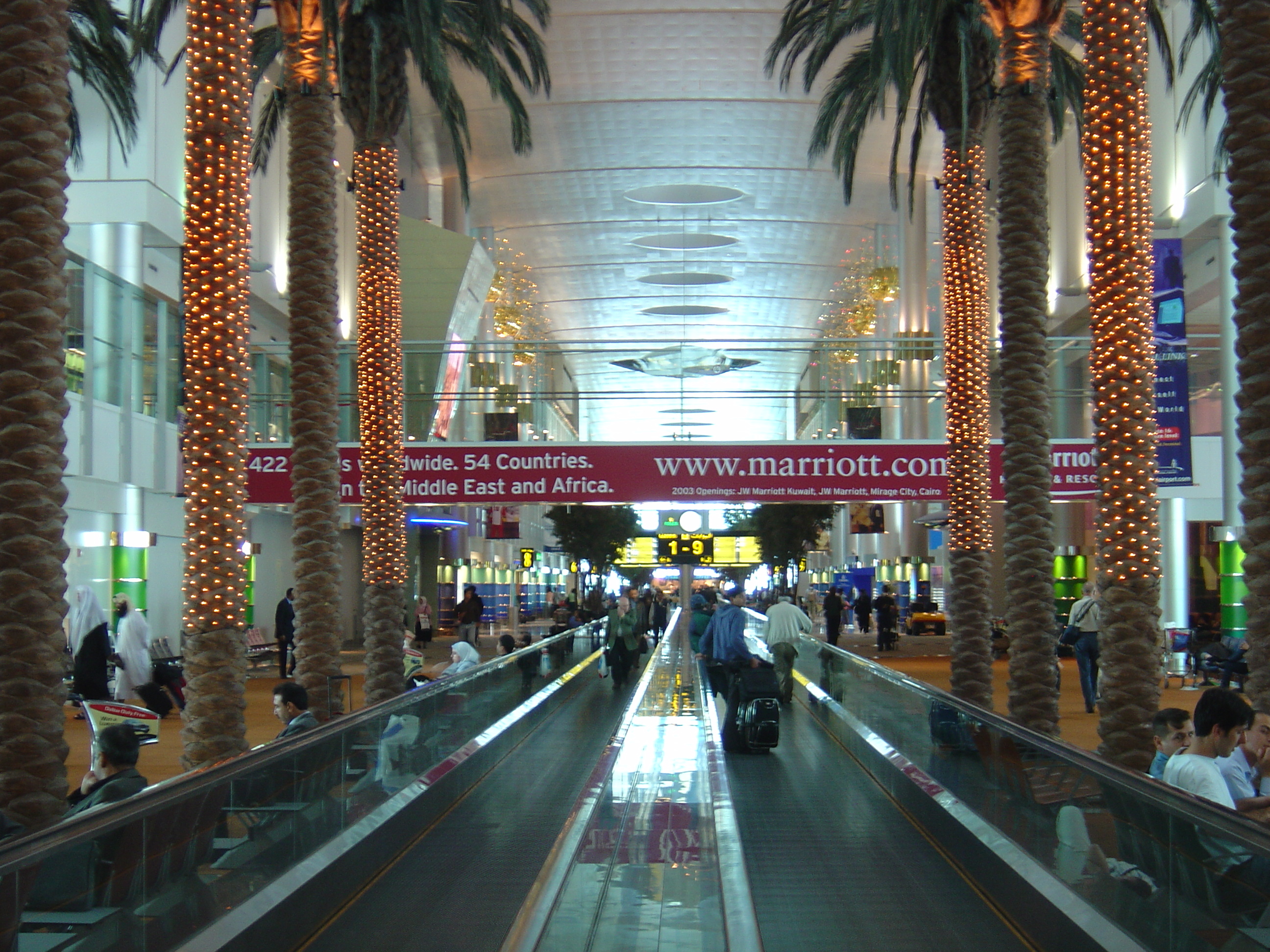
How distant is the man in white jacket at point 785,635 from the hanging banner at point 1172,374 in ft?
25.4

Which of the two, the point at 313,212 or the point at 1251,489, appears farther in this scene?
the point at 313,212

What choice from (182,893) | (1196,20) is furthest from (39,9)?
(1196,20)

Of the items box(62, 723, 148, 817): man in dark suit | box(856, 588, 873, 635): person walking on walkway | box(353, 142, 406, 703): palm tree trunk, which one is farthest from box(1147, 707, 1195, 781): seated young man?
box(856, 588, 873, 635): person walking on walkway

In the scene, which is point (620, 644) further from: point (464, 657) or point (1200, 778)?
point (1200, 778)

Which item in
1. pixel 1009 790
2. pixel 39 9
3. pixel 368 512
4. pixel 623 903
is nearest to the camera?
pixel 623 903

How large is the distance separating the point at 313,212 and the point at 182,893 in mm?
9214

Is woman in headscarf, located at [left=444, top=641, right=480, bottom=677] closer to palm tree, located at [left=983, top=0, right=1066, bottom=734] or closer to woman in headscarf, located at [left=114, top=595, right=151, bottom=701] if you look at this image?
woman in headscarf, located at [left=114, top=595, right=151, bottom=701]

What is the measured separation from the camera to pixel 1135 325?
1031 centimetres

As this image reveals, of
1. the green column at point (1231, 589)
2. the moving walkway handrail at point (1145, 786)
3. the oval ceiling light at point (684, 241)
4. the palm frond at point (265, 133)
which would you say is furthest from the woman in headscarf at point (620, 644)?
the oval ceiling light at point (684, 241)

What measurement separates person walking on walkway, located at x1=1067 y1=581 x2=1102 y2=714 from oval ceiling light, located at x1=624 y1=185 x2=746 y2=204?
23.5 m

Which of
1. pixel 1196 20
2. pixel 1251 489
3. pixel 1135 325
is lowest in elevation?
pixel 1251 489

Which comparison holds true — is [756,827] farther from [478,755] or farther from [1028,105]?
[1028,105]

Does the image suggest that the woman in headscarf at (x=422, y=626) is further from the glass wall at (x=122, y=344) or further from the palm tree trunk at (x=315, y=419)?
the palm tree trunk at (x=315, y=419)

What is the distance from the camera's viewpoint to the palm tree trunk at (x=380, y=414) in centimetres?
1578
